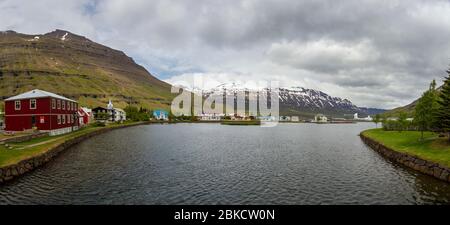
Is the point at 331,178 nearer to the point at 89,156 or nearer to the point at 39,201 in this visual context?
the point at 39,201

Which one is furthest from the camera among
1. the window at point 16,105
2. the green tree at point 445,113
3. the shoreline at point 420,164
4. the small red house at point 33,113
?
the window at point 16,105

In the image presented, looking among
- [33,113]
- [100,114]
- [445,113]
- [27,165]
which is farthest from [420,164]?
[100,114]

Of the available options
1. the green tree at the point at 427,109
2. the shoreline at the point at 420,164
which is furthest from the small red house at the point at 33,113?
the green tree at the point at 427,109

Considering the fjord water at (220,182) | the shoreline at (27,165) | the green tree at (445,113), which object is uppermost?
the green tree at (445,113)

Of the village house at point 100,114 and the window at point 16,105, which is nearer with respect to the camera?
the window at point 16,105

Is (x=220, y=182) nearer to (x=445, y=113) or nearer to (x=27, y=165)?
(x=27, y=165)

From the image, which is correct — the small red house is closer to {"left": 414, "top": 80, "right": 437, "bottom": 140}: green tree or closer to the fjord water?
the fjord water

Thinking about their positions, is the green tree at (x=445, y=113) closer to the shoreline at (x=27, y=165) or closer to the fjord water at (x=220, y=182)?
the fjord water at (x=220, y=182)

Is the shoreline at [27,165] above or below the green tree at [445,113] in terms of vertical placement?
below

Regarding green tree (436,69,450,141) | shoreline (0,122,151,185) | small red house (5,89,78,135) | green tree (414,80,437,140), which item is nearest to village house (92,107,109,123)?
small red house (5,89,78,135)

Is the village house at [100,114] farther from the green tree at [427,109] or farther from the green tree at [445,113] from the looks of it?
the green tree at [445,113]

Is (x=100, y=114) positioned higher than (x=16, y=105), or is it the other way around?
(x=16, y=105)

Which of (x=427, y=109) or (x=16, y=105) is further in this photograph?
(x=16, y=105)

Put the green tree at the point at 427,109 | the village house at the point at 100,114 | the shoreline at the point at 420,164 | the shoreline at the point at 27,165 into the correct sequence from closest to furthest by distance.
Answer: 1. the shoreline at the point at 27,165
2. the shoreline at the point at 420,164
3. the green tree at the point at 427,109
4. the village house at the point at 100,114
